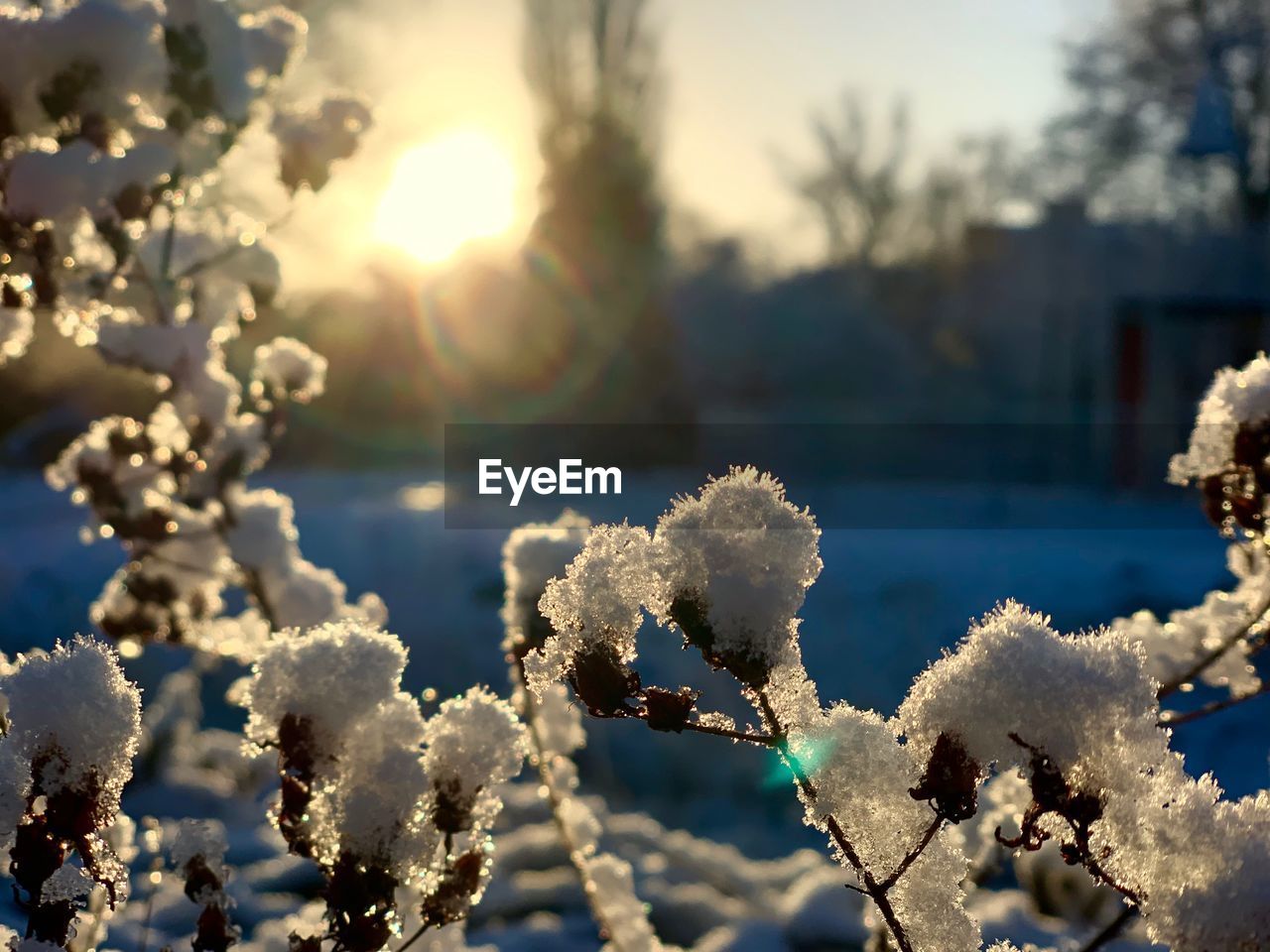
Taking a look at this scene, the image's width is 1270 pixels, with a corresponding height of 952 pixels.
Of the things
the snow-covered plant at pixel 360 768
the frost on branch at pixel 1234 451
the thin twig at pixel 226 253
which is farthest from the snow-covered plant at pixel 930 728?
the thin twig at pixel 226 253

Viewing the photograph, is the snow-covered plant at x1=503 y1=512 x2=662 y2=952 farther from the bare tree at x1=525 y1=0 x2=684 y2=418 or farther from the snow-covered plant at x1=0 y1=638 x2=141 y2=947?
the bare tree at x1=525 y1=0 x2=684 y2=418

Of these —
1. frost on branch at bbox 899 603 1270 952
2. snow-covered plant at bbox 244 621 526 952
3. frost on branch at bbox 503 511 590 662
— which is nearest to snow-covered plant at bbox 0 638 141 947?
snow-covered plant at bbox 244 621 526 952

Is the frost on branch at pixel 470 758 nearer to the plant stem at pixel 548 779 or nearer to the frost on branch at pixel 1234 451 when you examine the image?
the plant stem at pixel 548 779

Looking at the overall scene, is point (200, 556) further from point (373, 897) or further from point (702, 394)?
point (702, 394)

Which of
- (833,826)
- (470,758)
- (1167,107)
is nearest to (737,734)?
(833,826)

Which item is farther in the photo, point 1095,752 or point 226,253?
point 226,253

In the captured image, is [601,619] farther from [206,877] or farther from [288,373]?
[288,373]
